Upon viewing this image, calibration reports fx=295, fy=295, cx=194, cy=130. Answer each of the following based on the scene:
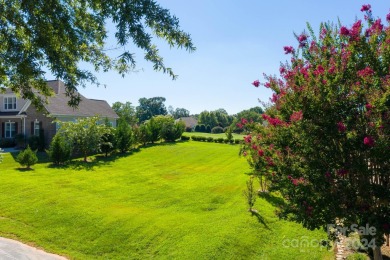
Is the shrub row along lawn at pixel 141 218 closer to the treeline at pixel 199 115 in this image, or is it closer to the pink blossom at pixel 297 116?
the pink blossom at pixel 297 116

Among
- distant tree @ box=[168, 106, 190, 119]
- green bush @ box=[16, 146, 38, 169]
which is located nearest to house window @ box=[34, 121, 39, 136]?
green bush @ box=[16, 146, 38, 169]

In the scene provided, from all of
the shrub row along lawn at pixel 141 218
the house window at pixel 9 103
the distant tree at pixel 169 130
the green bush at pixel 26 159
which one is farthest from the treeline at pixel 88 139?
the house window at pixel 9 103

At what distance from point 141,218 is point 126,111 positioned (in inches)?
2447

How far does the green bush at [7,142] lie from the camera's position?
3127 cm

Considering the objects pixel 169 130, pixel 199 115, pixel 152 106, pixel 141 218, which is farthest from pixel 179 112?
pixel 141 218

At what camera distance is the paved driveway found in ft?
30.1

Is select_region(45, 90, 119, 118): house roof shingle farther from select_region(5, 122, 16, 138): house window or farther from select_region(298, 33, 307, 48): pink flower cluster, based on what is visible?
select_region(298, 33, 307, 48): pink flower cluster

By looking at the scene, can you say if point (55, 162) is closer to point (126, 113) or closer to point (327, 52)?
point (327, 52)

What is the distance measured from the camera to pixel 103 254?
31.3ft

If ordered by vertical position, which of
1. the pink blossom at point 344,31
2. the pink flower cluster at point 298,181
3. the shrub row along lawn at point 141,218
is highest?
the pink blossom at point 344,31

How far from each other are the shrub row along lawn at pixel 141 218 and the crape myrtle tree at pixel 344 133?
4920 millimetres

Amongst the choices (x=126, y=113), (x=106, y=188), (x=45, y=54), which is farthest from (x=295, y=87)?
(x=126, y=113)

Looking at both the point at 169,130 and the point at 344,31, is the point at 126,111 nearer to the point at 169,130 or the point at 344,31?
the point at 169,130

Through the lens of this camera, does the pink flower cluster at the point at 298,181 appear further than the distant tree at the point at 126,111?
No
